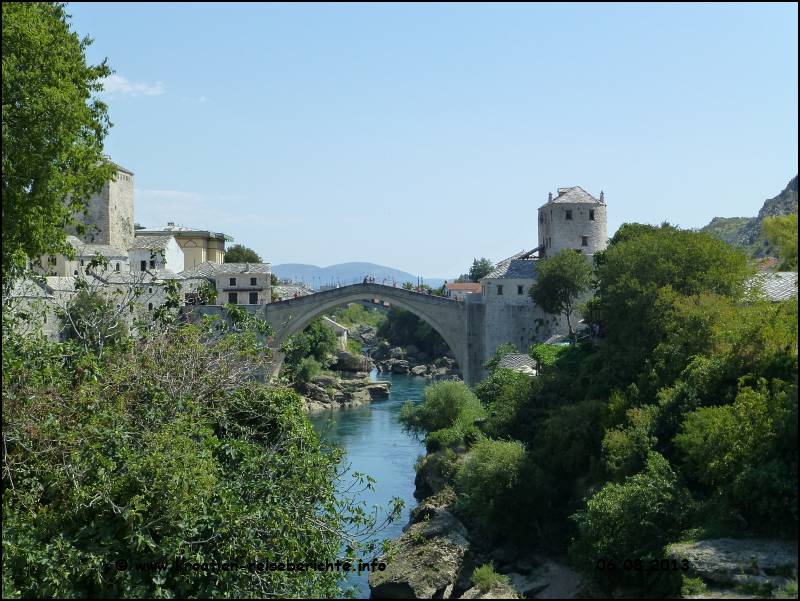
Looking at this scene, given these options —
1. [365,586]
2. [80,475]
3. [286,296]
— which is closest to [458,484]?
[365,586]

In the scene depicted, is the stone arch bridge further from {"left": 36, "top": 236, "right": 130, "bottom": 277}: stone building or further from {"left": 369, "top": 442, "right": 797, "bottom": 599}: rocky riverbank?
{"left": 369, "top": 442, "right": 797, "bottom": 599}: rocky riverbank

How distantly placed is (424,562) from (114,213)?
3768 centimetres

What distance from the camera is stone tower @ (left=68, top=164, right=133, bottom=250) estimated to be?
172 feet

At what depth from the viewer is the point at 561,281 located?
37219 mm

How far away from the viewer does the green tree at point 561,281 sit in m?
37.1

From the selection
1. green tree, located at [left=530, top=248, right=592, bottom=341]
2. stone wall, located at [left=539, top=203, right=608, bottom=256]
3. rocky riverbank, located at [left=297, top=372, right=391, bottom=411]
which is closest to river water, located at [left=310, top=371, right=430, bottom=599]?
rocky riverbank, located at [left=297, top=372, right=391, bottom=411]

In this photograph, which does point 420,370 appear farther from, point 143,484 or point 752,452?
point 143,484

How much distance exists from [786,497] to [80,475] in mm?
9609

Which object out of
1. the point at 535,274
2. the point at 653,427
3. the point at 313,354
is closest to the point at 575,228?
the point at 535,274

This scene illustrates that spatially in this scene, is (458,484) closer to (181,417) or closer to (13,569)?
(181,417)

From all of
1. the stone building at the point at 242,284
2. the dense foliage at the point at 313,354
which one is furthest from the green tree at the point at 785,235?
→ the stone building at the point at 242,284

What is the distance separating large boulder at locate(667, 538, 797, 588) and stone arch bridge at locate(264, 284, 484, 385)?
2946cm

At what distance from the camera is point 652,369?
2203cm

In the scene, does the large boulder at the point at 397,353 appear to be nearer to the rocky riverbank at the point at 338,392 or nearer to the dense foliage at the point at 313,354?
the dense foliage at the point at 313,354
